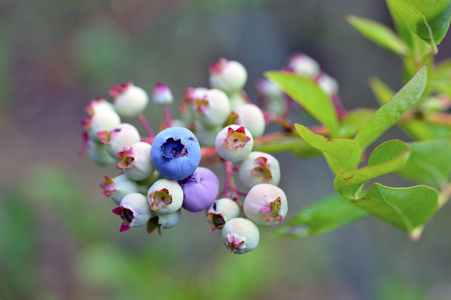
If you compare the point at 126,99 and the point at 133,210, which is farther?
the point at 126,99

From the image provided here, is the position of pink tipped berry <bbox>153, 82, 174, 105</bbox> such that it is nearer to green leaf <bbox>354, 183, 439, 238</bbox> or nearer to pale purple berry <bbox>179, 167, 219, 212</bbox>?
pale purple berry <bbox>179, 167, 219, 212</bbox>

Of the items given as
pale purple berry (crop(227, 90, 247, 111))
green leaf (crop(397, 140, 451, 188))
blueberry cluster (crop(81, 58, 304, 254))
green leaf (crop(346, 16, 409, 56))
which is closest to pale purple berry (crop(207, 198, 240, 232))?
blueberry cluster (crop(81, 58, 304, 254))

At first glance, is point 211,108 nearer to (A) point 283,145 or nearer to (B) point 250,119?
(B) point 250,119

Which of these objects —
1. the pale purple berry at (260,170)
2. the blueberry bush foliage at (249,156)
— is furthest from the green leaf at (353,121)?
the pale purple berry at (260,170)

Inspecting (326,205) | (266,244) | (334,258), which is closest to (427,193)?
(326,205)

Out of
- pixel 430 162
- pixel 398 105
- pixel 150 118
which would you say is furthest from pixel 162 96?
pixel 150 118

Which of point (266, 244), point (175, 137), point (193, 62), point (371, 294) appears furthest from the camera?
point (193, 62)

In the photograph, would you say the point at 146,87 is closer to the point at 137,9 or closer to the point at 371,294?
the point at 137,9
